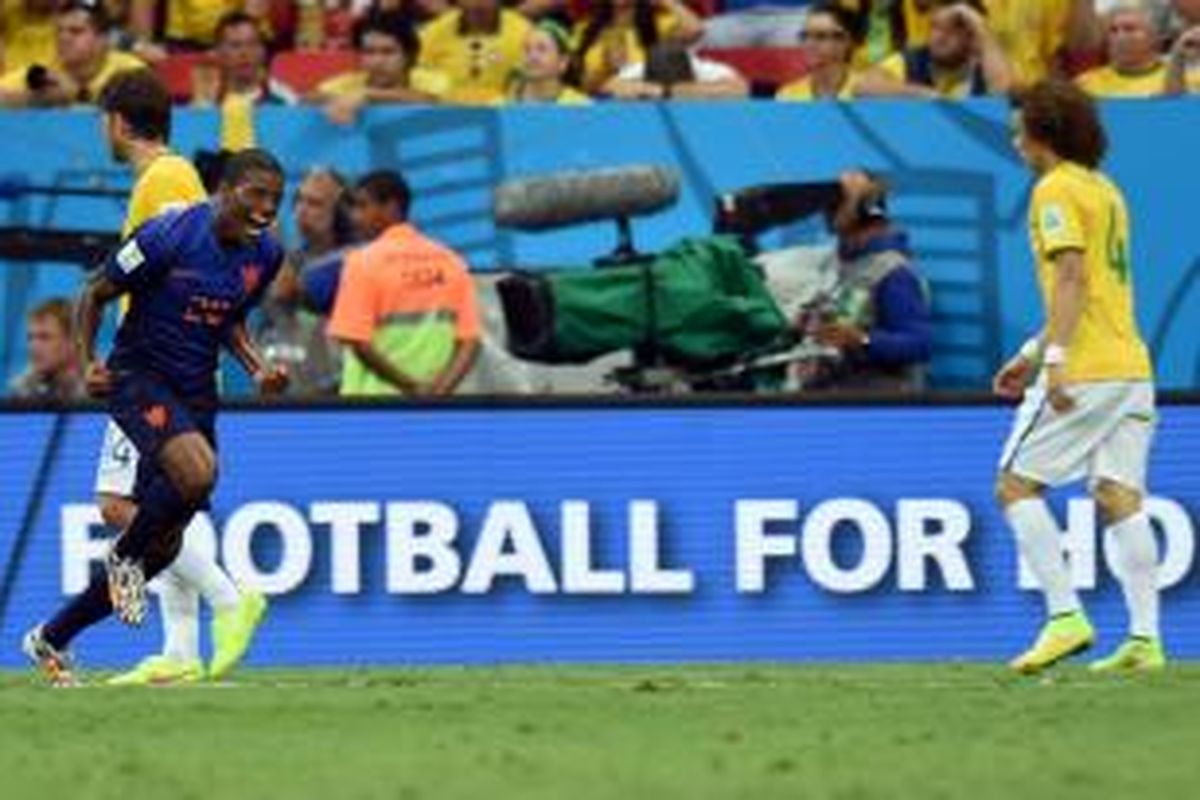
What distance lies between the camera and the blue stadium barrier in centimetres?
1862

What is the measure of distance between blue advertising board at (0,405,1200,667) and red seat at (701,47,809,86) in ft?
10.5

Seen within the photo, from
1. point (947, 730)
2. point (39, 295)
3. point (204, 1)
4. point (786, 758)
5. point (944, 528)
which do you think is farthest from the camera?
point (204, 1)

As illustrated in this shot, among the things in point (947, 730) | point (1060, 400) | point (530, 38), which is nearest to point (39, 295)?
point (530, 38)

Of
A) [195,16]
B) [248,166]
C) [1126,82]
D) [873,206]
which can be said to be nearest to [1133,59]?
[1126,82]

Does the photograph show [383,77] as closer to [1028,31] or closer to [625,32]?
[625,32]

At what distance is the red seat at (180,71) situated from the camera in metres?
20.2

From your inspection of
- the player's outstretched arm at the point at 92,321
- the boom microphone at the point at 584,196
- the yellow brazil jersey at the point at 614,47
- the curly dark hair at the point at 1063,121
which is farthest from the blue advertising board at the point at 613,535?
the player's outstretched arm at the point at 92,321

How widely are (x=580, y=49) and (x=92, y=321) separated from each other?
6.78m

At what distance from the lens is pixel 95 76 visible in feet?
65.8

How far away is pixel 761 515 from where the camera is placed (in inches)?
696

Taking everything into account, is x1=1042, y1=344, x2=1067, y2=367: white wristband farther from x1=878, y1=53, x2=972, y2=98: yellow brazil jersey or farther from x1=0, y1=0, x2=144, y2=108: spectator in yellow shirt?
x1=0, y1=0, x2=144, y2=108: spectator in yellow shirt

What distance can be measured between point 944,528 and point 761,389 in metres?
1.29

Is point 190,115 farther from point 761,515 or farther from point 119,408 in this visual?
point 119,408

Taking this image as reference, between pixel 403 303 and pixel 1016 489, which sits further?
pixel 403 303
